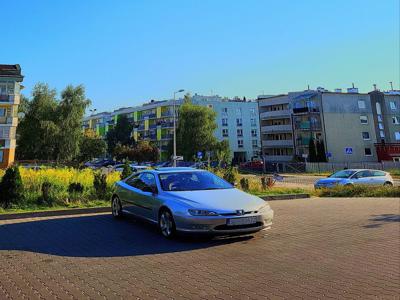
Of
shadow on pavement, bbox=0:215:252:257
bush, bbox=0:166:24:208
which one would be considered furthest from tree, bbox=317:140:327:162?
shadow on pavement, bbox=0:215:252:257

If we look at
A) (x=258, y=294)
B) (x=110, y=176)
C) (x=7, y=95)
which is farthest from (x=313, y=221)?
(x=7, y=95)

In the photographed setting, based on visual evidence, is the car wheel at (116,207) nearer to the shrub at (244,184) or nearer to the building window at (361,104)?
the shrub at (244,184)

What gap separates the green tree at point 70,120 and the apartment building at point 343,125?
37.9m

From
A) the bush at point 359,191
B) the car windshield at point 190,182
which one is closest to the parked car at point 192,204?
the car windshield at point 190,182

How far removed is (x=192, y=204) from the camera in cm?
668

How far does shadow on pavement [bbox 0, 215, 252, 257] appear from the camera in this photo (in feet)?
20.5

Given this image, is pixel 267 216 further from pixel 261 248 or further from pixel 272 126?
pixel 272 126

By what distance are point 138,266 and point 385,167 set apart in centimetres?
5647

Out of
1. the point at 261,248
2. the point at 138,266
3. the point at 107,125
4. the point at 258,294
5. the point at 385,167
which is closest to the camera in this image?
the point at 258,294

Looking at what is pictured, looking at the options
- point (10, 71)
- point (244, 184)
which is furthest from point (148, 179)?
point (10, 71)

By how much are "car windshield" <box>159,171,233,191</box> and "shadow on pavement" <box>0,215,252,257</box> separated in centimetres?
105

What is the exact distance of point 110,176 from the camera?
1491cm

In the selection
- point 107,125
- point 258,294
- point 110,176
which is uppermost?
point 107,125

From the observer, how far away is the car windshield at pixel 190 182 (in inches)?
304
